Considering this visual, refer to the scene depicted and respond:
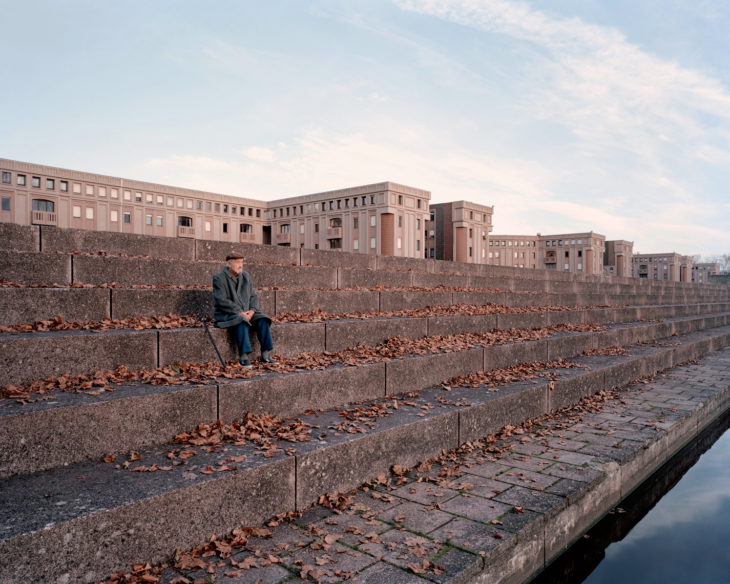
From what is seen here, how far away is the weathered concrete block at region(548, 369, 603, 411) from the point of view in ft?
23.3

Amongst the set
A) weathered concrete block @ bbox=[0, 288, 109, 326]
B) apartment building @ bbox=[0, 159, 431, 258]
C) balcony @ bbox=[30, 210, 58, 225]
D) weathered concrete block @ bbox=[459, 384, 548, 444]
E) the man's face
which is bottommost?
weathered concrete block @ bbox=[459, 384, 548, 444]

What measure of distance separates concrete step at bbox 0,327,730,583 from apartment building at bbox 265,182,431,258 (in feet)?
200

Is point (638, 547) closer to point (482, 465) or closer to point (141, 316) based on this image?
point (482, 465)

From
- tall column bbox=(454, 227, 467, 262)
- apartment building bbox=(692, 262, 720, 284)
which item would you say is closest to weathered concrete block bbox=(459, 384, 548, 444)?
tall column bbox=(454, 227, 467, 262)

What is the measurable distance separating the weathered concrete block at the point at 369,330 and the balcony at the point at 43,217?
56877 millimetres

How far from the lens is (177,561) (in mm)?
2943

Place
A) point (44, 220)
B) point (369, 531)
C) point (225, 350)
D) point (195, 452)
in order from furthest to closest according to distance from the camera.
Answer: point (44, 220), point (225, 350), point (195, 452), point (369, 531)

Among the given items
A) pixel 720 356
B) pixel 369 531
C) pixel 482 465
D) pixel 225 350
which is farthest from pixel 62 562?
pixel 720 356

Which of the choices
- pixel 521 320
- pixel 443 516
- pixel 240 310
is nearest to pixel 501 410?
pixel 443 516

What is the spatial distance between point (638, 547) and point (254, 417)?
13.3 ft

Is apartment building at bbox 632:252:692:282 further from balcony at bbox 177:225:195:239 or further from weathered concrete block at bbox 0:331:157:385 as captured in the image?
weathered concrete block at bbox 0:331:157:385

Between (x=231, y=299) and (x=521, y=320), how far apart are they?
6.83 metres

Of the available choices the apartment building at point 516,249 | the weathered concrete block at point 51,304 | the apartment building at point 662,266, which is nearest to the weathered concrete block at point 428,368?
the weathered concrete block at point 51,304

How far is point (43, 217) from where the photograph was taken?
2047 inches
